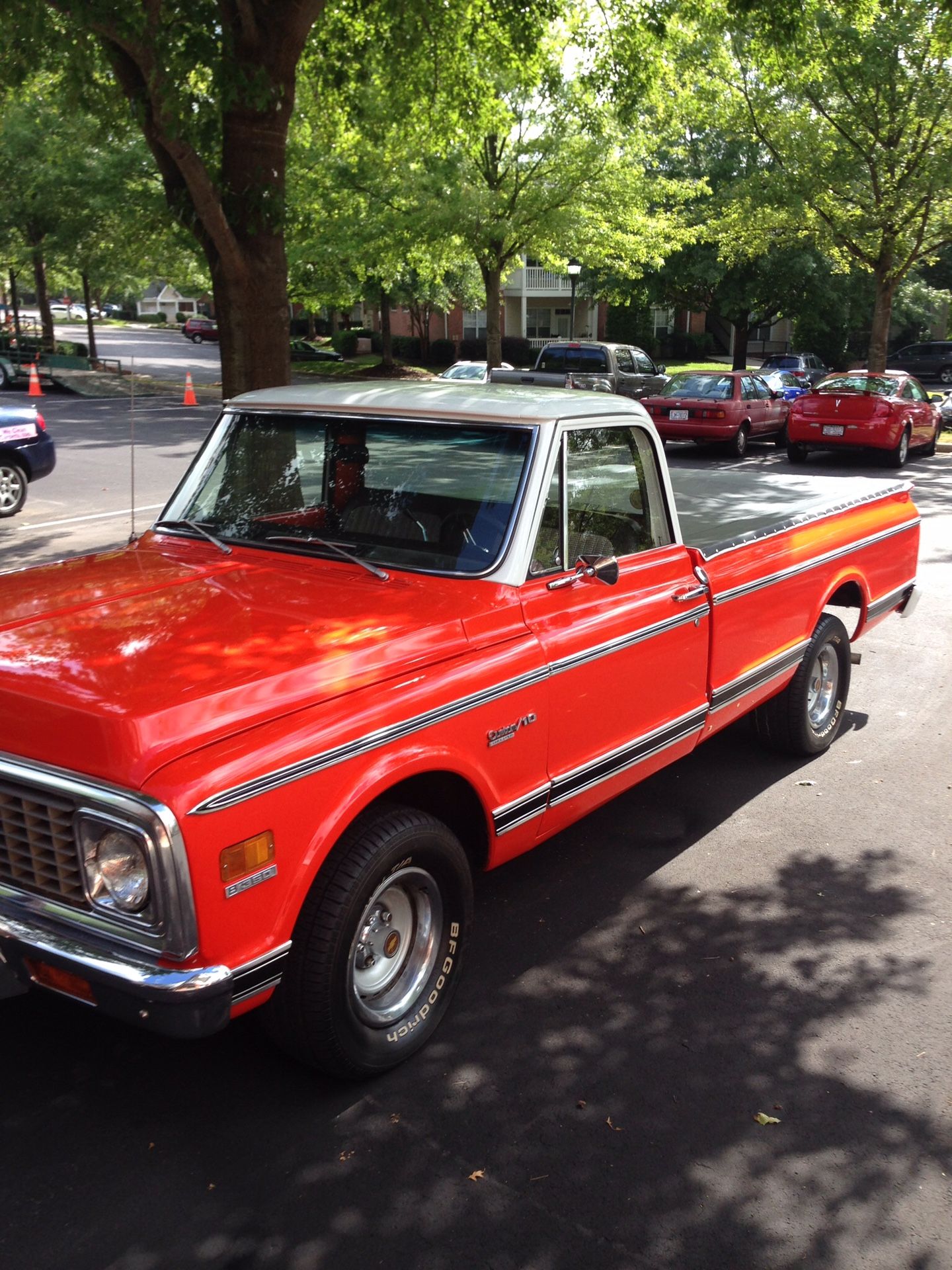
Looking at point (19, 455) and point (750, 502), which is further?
point (19, 455)

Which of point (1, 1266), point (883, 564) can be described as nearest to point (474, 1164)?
point (1, 1266)

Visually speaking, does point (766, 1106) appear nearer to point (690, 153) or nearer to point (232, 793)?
point (232, 793)

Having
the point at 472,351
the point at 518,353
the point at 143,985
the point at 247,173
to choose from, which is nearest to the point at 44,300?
the point at 472,351

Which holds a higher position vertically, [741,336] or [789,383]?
[741,336]

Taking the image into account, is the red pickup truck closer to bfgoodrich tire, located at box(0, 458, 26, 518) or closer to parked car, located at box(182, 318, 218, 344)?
bfgoodrich tire, located at box(0, 458, 26, 518)

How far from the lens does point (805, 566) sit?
5719 mm

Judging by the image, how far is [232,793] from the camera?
2773 mm

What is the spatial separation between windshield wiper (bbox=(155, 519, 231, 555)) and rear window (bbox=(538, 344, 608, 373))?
19.2m

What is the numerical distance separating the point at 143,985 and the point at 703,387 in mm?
18897

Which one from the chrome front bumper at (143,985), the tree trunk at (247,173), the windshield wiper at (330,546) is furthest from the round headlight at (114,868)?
the tree trunk at (247,173)

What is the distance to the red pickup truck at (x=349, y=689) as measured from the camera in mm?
2797

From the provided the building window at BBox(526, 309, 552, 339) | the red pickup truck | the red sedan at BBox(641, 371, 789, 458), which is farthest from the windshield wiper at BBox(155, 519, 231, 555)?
the building window at BBox(526, 309, 552, 339)

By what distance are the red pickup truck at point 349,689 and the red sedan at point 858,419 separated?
13793 millimetres

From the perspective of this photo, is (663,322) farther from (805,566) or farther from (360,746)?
(360,746)
